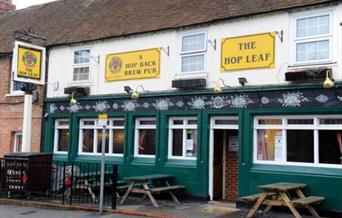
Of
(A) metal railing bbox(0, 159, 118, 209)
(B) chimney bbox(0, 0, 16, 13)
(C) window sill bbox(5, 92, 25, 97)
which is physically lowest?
(A) metal railing bbox(0, 159, 118, 209)

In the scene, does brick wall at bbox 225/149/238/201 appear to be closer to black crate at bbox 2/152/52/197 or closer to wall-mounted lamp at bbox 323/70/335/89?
wall-mounted lamp at bbox 323/70/335/89

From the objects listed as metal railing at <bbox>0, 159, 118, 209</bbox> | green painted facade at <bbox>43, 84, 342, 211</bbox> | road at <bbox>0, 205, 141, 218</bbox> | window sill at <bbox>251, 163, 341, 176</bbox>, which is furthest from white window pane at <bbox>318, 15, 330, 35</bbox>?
metal railing at <bbox>0, 159, 118, 209</bbox>

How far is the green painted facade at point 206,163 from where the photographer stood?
10.9 meters

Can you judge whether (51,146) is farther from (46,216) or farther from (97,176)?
(46,216)

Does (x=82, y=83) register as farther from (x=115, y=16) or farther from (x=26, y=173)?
(x=26, y=173)

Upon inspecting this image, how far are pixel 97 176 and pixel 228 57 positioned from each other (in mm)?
4936

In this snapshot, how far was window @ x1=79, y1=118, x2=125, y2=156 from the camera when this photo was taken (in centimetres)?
1530

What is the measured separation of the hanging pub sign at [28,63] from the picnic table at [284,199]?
8.80m

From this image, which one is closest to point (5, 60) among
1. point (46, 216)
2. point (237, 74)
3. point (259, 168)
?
point (46, 216)

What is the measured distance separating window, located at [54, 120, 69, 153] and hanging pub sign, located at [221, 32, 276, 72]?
21.8 ft

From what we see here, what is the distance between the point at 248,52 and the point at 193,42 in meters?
1.93

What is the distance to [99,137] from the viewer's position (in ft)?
51.9

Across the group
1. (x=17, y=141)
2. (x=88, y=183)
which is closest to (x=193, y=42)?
(x=88, y=183)

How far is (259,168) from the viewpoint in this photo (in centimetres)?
1202
